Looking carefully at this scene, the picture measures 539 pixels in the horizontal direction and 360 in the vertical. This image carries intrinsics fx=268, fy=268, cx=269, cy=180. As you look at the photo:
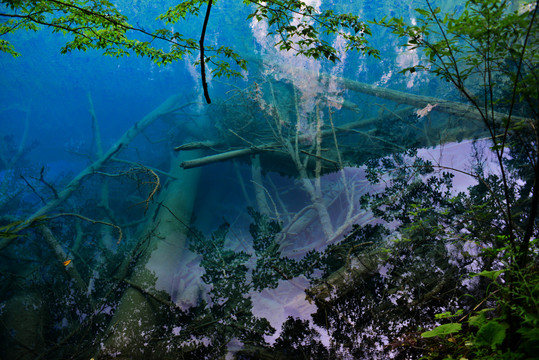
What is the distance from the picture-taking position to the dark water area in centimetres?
237

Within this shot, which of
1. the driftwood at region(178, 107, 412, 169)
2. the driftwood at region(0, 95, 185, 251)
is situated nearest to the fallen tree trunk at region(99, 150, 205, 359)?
the driftwood at region(178, 107, 412, 169)

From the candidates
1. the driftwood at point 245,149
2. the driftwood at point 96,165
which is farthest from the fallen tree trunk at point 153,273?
the driftwood at point 96,165

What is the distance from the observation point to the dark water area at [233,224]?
2373 millimetres

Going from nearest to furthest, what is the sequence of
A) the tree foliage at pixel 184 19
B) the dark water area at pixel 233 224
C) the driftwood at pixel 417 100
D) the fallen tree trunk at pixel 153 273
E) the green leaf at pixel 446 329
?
the green leaf at pixel 446 329 → the tree foliage at pixel 184 19 → the dark water area at pixel 233 224 → the fallen tree trunk at pixel 153 273 → the driftwood at pixel 417 100

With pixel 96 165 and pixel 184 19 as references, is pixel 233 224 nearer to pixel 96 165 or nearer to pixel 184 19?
pixel 184 19

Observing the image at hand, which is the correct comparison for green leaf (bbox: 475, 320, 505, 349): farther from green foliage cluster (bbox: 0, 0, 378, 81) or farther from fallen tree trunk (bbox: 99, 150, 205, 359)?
fallen tree trunk (bbox: 99, 150, 205, 359)

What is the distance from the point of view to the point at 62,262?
350 cm

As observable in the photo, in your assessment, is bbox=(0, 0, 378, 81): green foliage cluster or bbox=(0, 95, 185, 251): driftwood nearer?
bbox=(0, 0, 378, 81): green foliage cluster

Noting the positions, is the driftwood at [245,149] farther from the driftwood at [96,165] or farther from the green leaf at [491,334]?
the green leaf at [491,334]

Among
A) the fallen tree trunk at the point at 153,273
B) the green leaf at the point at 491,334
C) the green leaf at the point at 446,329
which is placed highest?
the fallen tree trunk at the point at 153,273

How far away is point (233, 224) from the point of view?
416 cm

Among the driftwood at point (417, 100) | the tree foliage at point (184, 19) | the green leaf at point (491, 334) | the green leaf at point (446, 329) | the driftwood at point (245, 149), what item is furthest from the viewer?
the driftwood at point (245, 149)

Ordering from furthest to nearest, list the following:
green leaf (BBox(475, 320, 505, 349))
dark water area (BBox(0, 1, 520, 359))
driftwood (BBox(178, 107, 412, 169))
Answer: driftwood (BBox(178, 107, 412, 169)) → dark water area (BBox(0, 1, 520, 359)) → green leaf (BBox(475, 320, 505, 349))

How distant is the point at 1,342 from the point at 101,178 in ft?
10.9
